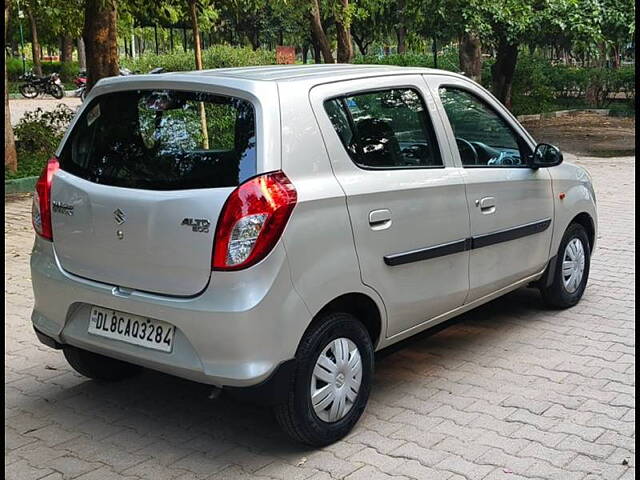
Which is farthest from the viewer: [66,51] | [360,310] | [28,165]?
[66,51]

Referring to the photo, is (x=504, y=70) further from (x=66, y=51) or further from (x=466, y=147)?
(x=66, y=51)

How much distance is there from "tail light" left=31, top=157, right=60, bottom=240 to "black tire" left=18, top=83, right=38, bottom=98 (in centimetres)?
3061

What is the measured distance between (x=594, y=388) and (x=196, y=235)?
8.01ft

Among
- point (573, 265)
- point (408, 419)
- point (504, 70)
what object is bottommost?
point (408, 419)

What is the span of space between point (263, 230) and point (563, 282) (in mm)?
3110

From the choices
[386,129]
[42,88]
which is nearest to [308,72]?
[386,129]

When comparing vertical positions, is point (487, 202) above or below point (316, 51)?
below

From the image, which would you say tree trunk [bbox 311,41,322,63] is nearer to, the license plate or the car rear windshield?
the car rear windshield

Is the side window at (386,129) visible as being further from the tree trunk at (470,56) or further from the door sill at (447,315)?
the tree trunk at (470,56)

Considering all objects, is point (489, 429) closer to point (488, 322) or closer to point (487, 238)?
point (487, 238)

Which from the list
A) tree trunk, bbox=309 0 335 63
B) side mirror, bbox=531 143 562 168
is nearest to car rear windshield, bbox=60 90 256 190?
side mirror, bbox=531 143 562 168

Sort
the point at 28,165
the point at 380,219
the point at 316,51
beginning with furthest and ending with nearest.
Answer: the point at 316,51 → the point at 28,165 → the point at 380,219

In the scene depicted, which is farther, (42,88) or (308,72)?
(42,88)

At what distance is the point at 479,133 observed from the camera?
201 inches
